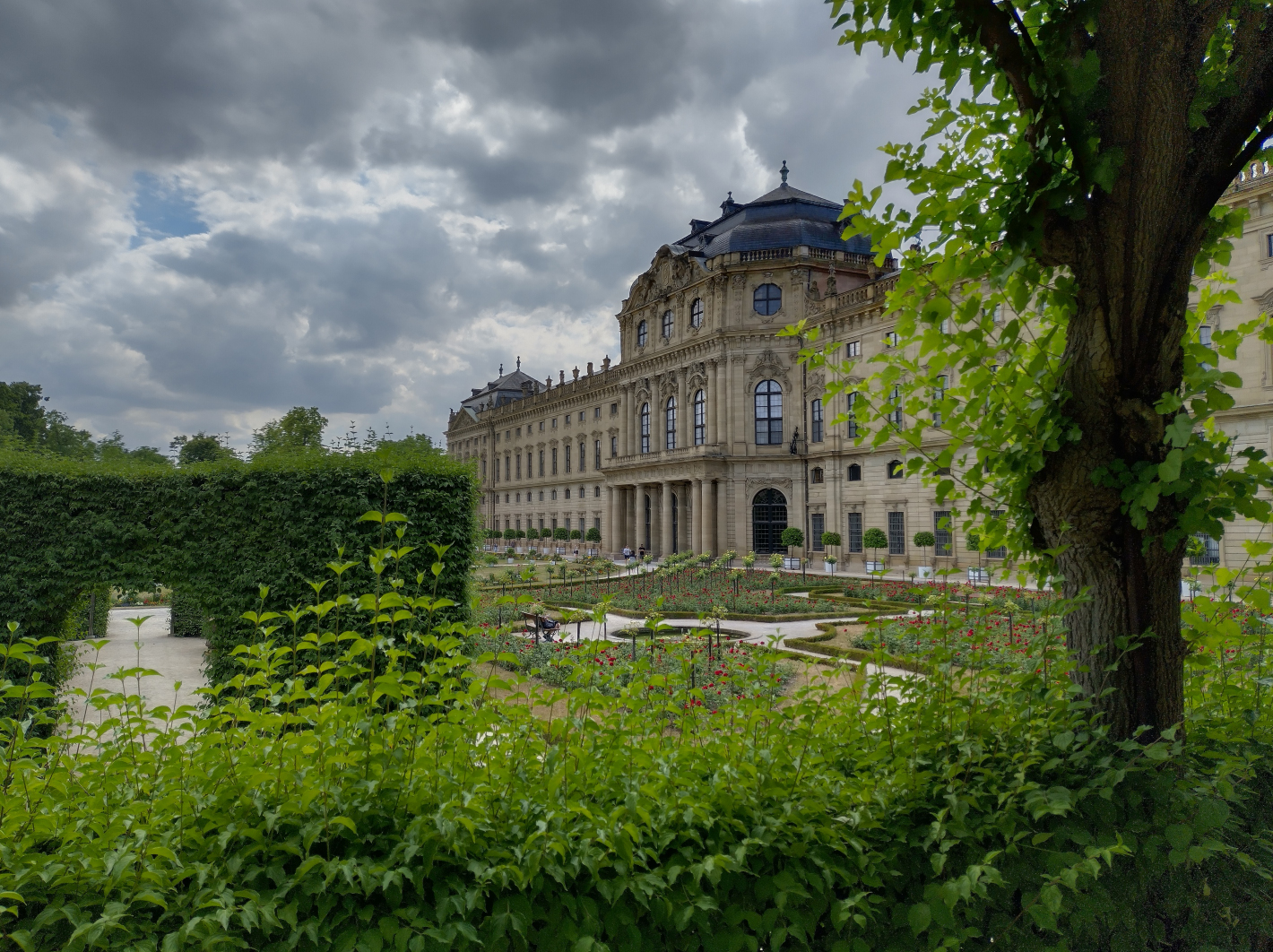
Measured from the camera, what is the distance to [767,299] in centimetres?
4559

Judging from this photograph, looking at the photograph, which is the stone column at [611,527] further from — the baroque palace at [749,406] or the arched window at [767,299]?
the arched window at [767,299]

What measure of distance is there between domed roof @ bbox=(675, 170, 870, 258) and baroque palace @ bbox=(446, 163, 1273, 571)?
0.12 meters

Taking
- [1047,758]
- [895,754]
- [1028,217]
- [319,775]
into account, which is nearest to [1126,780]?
[1047,758]

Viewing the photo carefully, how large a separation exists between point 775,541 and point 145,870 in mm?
43635

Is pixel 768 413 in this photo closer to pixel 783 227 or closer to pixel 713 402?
pixel 713 402

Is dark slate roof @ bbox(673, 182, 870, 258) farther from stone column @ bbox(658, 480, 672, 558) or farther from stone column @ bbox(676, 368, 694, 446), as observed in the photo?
stone column @ bbox(658, 480, 672, 558)

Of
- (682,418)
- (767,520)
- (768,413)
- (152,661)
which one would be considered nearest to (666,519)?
(682,418)

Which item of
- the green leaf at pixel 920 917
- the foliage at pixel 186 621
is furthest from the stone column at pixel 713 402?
the green leaf at pixel 920 917

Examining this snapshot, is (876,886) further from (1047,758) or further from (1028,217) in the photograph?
(1028,217)

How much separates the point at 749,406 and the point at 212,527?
37348mm

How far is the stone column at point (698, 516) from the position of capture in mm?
45625

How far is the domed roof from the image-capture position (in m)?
46.2

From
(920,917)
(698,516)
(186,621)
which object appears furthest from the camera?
(698,516)

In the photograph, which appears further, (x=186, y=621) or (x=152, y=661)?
(x=186, y=621)
